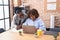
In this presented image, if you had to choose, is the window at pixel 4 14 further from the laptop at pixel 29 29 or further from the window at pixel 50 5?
the laptop at pixel 29 29

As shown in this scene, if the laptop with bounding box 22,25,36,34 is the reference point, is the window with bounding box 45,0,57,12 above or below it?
above

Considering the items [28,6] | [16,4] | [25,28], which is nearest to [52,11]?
[28,6]

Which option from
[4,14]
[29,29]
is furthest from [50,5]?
[29,29]

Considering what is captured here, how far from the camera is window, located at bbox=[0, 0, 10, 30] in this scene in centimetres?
445

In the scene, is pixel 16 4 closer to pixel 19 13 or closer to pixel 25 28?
pixel 19 13

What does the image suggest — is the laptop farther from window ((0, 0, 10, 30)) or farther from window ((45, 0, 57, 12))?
window ((45, 0, 57, 12))

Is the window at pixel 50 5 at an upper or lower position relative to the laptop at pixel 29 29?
upper

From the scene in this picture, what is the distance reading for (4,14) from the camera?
4.56m

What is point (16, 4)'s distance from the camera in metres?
4.61

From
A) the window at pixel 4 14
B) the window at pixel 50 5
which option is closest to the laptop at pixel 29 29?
the window at pixel 4 14

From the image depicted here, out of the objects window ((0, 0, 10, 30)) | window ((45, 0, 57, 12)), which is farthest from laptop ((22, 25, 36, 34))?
window ((45, 0, 57, 12))

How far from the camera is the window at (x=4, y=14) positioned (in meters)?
4.45

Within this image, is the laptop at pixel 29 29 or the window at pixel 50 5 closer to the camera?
the laptop at pixel 29 29

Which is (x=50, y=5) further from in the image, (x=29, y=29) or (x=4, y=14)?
(x=29, y=29)
